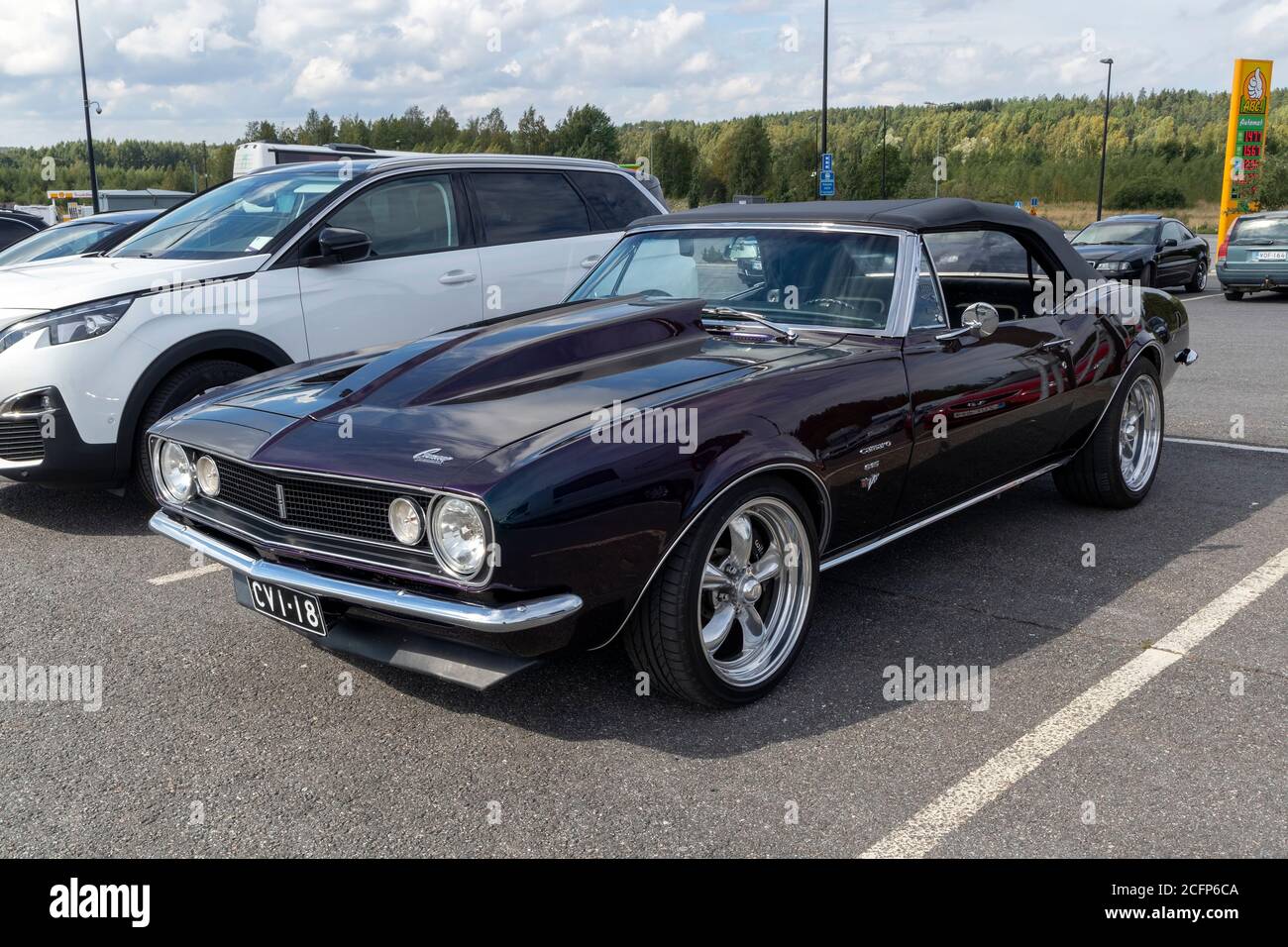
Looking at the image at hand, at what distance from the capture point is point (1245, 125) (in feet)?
83.4

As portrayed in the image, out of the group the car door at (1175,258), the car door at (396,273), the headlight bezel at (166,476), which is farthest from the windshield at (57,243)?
the car door at (1175,258)

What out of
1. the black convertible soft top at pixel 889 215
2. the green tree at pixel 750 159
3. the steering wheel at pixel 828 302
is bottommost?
the steering wheel at pixel 828 302

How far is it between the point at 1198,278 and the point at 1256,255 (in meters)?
1.71

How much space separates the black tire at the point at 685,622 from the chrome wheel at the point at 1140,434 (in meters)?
3.11

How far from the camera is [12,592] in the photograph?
4688 millimetres

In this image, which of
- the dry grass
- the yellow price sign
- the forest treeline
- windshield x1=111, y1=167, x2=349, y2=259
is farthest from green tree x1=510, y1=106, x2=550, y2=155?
windshield x1=111, y1=167, x2=349, y2=259

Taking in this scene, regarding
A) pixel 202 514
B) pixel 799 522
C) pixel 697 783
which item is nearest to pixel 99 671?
pixel 202 514

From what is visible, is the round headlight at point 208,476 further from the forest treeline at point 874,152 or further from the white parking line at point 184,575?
the forest treeline at point 874,152

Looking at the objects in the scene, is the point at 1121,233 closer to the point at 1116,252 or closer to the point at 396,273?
the point at 1116,252

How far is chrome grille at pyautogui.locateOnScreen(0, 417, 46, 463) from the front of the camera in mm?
5246

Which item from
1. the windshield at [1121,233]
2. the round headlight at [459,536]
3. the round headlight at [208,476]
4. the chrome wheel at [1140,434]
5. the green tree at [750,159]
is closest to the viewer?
the round headlight at [459,536]

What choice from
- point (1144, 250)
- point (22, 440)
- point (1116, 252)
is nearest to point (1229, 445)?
point (22, 440)

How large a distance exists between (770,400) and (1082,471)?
2.73 metres

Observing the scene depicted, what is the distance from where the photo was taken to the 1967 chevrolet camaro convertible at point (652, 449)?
2.99 m
